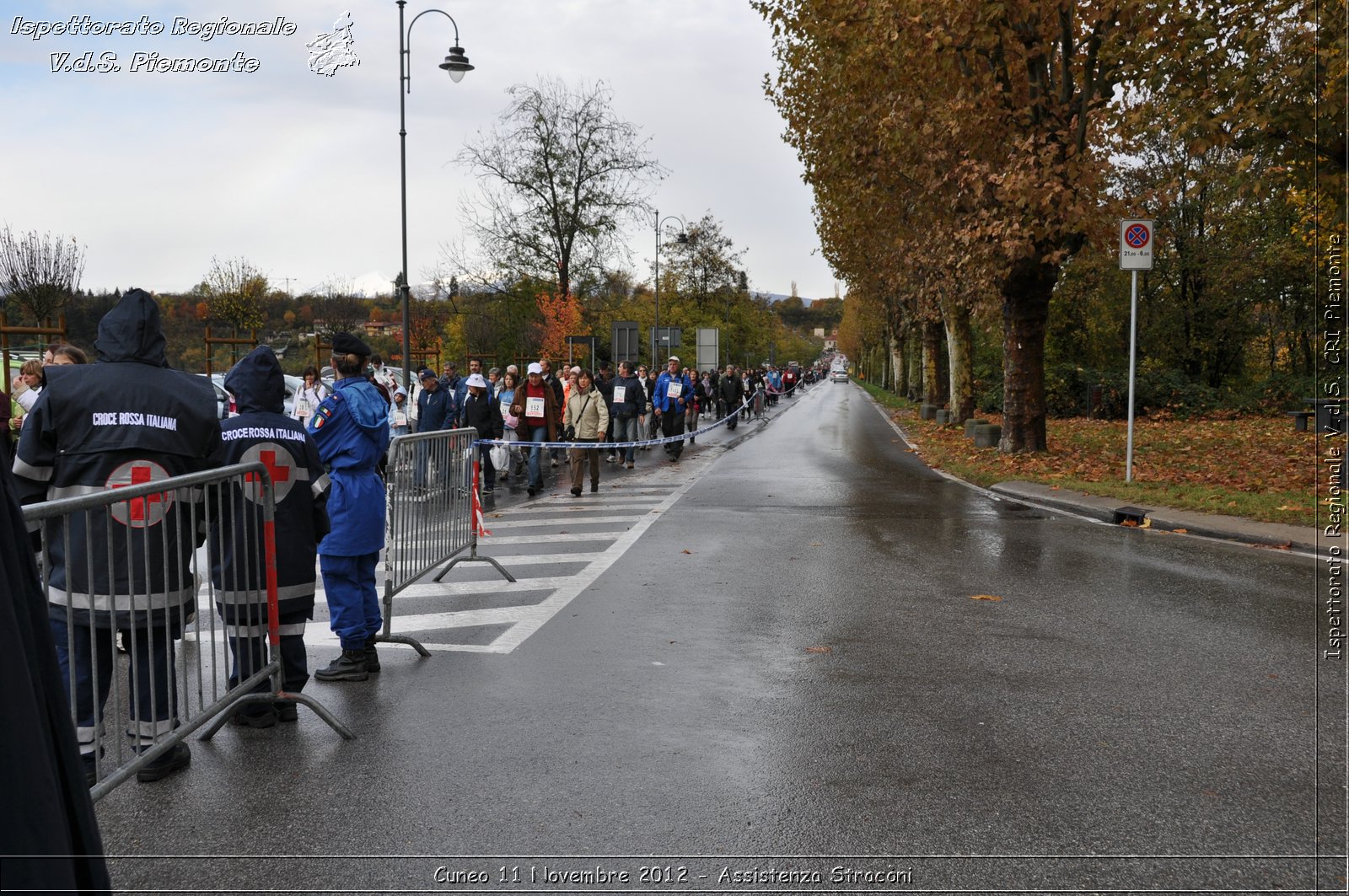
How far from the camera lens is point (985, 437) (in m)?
23.0

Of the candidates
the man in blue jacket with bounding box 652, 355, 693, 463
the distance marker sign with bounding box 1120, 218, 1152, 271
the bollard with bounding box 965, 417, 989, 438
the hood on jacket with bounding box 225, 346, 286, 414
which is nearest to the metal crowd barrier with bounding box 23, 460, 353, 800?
the hood on jacket with bounding box 225, 346, 286, 414

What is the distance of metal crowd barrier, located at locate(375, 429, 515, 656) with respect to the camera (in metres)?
6.94

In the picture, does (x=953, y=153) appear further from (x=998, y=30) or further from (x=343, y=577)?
(x=343, y=577)

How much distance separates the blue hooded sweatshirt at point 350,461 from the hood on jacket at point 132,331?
154 centimetres

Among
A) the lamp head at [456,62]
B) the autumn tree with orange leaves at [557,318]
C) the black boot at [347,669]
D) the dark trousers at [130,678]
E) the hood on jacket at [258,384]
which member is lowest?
the black boot at [347,669]

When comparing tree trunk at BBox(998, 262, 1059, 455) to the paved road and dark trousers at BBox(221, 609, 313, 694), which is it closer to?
the paved road

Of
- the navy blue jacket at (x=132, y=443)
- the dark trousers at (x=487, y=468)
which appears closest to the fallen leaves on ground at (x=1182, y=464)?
the dark trousers at (x=487, y=468)

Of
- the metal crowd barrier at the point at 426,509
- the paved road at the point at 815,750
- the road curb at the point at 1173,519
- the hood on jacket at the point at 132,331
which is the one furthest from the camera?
the road curb at the point at 1173,519

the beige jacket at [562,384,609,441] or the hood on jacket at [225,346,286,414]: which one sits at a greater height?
the hood on jacket at [225,346,286,414]

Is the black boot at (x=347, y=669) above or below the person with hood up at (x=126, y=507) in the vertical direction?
below

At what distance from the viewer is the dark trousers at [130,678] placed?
4062 millimetres

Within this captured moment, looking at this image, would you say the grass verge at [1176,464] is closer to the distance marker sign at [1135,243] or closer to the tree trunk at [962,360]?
the tree trunk at [962,360]

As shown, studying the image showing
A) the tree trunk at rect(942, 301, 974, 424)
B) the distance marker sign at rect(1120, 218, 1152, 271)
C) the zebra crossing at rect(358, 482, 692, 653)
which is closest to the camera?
the zebra crossing at rect(358, 482, 692, 653)

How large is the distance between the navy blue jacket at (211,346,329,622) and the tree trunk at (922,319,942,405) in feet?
115
